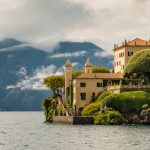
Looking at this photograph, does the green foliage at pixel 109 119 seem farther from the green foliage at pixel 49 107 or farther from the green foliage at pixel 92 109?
the green foliage at pixel 49 107

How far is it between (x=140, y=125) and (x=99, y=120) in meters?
9.01

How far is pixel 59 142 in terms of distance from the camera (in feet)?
279

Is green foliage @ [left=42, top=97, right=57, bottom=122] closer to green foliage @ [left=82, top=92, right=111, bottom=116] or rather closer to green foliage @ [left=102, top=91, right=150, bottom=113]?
green foliage @ [left=82, top=92, right=111, bottom=116]

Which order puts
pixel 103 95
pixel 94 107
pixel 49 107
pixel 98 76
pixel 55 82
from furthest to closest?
pixel 55 82 → pixel 49 107 → pixel 98 76 → pixel 103 95 → pixel 94 107

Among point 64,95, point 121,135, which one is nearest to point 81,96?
point 64,95

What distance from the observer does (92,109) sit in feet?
457

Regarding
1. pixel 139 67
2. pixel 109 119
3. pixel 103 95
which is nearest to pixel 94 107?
pixel 103 95

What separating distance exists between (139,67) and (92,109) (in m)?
17.3

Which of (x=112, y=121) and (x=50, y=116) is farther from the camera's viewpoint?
(x=50, y=116)

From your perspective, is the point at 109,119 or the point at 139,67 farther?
the point at 139,67

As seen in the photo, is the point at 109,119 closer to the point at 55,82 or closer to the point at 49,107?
the point at 49,107

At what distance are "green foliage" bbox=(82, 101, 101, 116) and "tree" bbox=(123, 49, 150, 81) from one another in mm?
13063

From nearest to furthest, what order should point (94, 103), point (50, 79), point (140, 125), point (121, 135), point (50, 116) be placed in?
point (121, 135) → point (140, 125) → point (94, 103) → point (50, 116) → point (50, 79)

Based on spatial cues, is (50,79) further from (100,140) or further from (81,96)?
(100,140)
